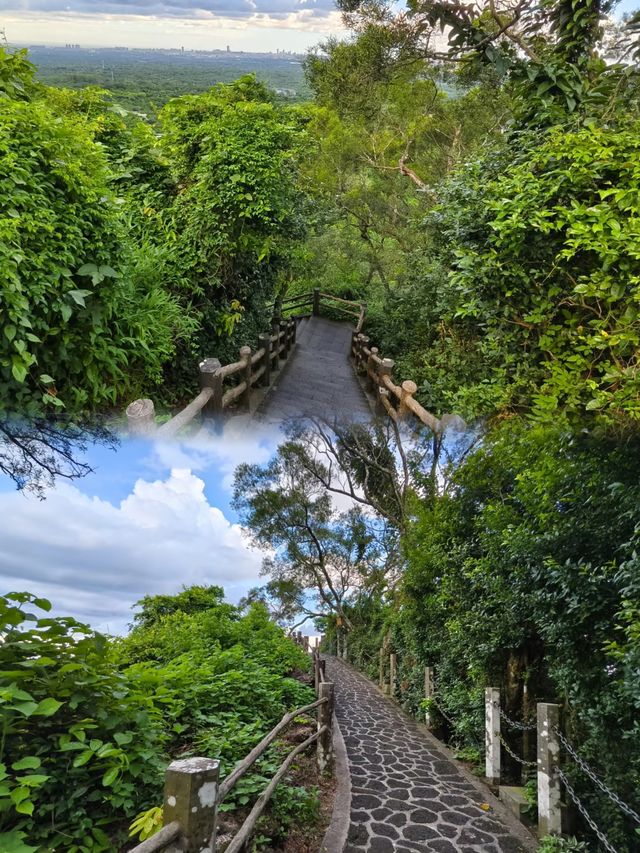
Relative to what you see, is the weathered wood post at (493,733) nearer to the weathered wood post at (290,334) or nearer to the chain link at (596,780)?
the chain link at (596,780)

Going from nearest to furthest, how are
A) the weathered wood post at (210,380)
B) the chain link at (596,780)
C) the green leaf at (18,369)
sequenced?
the chain link at (596,780), the green leaf at (18,369), the weathered wood post at (210,380)

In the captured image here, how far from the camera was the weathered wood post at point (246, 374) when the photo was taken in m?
6.56

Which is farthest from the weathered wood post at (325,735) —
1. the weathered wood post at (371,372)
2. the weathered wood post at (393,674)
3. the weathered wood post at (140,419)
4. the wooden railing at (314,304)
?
the wooden railing at (314,304)

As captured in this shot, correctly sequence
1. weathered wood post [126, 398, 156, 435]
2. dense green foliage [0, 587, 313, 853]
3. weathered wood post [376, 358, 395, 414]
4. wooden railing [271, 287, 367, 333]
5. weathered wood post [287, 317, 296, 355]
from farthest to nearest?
1. wooden railing [271, 287, 367, 333]
2. weathered wood post [287, 317, 296, 355]
3. weathered wood post [376, 358, 395, 414]
4. weathered wood post [126, 398, 156, 435]
5. dense green foliage [0, 587, 313, 853]

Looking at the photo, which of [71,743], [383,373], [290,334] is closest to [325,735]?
[71,743]

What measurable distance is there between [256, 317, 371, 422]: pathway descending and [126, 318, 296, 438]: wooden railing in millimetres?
297

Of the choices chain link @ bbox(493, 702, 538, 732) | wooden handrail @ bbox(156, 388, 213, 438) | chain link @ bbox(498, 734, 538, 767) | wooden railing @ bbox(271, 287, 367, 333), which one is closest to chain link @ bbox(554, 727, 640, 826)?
chain link @ bbox(498, 734, 538, 767)

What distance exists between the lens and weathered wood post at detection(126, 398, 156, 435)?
363 cm

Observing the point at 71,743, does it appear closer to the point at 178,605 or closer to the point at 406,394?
the point at 406,394

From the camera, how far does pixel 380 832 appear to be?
4.27 metres

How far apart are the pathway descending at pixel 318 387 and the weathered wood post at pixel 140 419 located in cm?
258

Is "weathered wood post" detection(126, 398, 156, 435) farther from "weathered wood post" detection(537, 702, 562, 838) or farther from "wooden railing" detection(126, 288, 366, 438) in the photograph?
"weathered wood post" detection(537, 702, 562, 838)

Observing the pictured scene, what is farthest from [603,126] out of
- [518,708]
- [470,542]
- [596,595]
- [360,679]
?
[360,679]

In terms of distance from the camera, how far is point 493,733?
5.07m
